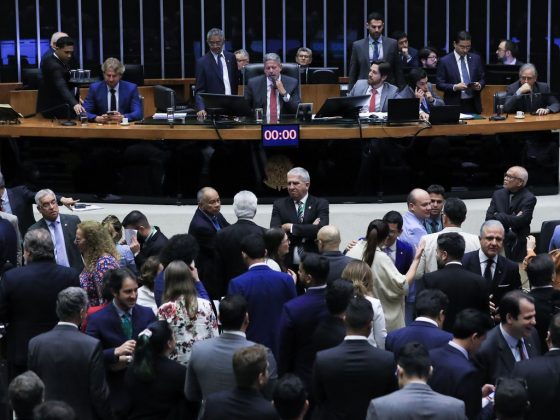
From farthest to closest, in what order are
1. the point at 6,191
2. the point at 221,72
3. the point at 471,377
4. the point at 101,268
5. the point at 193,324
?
the point at 221,72 → the point at 6,191 → the point at 101,268 → the point at 193,324 → the point at 471,377

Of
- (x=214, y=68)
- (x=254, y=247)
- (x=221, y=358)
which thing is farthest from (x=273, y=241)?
(x=214, y=68)

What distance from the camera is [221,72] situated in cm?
1583

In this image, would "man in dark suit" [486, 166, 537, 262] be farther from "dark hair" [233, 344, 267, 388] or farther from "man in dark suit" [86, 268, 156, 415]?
"dark hair" [233, 344, 267, 388]

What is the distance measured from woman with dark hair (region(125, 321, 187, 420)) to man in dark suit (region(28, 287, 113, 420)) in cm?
17

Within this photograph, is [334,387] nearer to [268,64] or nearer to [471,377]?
[471,377]

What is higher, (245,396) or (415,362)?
(415,362)

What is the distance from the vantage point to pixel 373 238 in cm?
888

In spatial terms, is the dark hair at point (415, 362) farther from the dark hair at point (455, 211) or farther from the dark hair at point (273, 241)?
the dark hair at point (455, 211)

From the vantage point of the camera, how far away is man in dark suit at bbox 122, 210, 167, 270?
9633 millimetres

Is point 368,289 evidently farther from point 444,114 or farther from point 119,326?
point 444,114

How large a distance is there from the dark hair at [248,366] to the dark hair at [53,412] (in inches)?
39.0

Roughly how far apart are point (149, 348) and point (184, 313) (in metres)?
0.50

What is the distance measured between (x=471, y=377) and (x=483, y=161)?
7.59 m

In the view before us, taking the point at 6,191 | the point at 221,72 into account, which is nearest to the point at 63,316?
the point at 6,191
